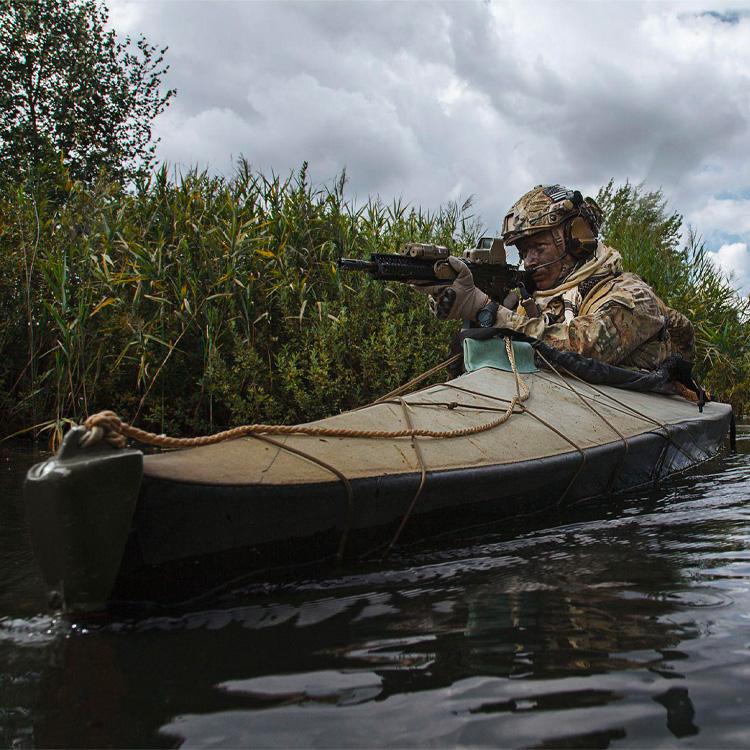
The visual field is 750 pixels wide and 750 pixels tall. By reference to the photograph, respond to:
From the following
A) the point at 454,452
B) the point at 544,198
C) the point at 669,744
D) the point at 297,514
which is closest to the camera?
the point at 669,744

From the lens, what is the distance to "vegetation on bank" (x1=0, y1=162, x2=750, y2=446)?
17.9 ft

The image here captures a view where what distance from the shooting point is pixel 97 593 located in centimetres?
188

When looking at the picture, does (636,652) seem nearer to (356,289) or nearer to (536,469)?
(536,469)

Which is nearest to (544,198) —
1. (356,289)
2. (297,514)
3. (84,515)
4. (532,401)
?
(532,401)

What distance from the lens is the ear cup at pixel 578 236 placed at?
4.66 metres

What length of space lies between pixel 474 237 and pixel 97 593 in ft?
19.6

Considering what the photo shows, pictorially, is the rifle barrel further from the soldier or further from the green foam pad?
the green foam pad

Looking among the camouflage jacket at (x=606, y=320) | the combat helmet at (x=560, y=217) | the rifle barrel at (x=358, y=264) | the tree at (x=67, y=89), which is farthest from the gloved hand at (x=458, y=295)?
the tree at (x=67, y=89)

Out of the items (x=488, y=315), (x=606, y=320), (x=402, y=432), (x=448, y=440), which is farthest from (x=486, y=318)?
(x=402, y=432)

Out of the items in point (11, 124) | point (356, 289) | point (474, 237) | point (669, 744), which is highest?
point (11, 124)

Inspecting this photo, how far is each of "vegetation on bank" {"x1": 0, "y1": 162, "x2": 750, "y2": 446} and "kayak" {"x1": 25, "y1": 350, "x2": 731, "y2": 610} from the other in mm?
2274

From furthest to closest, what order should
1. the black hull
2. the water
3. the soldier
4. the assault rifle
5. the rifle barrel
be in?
the soldier
the assault rifle
the rifle barrel
the black hull
the water

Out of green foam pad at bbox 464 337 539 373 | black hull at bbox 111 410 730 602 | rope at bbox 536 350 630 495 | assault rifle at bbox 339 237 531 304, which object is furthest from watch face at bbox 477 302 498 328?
black hull at bbox 111 410 730 602

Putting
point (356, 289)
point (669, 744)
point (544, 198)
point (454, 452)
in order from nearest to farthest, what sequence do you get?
point (669, 744)
point (454, 452)
point (544, 198)
point (356, 289)
